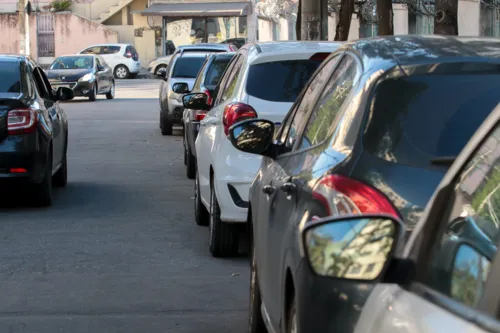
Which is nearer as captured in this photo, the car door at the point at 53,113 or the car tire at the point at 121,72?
the car door at the point at 53,113

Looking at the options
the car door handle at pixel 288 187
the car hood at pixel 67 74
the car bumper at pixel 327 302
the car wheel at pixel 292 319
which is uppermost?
the car door handle at pixel 288 187

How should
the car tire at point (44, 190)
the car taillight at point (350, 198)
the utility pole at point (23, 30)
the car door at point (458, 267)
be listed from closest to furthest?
the car door at point (458, 267) → the car taillight at point (350, 198) → the car tire at point (44, 190) → the utility pole at point (23, 30)

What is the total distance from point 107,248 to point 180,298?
2023mm

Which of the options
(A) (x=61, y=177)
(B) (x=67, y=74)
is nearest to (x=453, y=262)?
(A) (x=61, y=177)

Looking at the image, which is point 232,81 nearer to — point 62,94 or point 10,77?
point 10,77

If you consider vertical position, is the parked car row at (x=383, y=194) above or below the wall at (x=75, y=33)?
below

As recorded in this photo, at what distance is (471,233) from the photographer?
8.13 ft

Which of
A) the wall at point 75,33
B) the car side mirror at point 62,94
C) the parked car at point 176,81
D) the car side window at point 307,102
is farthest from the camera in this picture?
the wall at point 75,33

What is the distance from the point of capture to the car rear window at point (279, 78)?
862 cm

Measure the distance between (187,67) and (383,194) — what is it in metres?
18.5

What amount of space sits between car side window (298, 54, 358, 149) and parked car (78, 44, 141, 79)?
43471 millimetres

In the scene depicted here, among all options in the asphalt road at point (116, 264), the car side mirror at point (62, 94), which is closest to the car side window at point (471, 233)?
the asphalt road at point (116, 264)

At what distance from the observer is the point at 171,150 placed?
18.9 metres

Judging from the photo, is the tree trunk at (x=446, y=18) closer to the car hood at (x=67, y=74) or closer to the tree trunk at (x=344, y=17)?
the tree trunk at (x=344, y=17)
